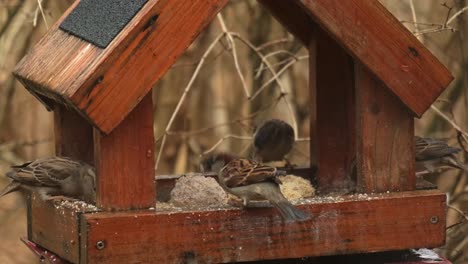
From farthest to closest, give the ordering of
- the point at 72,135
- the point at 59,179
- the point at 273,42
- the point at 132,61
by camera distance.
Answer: the point at 273,42
the point at 72,135
the point at 59,179
the point at 132,61

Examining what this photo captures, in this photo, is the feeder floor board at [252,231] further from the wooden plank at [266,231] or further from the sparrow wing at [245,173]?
the sparrow wing at [245,173]

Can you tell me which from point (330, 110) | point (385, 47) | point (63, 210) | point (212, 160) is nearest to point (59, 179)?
point (63, 210)

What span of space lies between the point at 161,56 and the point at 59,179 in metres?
0.93

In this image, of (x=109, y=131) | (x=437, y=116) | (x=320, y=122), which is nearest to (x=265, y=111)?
(x=437, y=116)

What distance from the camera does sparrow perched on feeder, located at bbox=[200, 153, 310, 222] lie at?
3.91m

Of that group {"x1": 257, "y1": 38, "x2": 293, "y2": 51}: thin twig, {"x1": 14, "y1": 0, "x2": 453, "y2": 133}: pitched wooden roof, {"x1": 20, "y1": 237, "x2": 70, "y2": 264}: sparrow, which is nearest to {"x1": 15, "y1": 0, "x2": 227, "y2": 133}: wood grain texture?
{"x1": 14, "y1": 0, "x2": 453, "y2": 133}: pitched wooden roof

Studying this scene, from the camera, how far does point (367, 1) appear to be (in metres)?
4.04

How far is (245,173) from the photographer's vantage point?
4160mm

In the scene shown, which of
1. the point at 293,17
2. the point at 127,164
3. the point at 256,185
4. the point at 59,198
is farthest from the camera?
the point at 293,17

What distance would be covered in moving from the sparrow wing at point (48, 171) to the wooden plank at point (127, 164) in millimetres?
550

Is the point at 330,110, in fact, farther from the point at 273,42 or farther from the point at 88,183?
the point at 273,42

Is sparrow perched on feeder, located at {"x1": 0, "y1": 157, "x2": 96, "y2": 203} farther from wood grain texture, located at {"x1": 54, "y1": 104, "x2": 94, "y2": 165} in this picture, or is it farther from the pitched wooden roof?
the pitched wooden roof

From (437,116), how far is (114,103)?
3.57m

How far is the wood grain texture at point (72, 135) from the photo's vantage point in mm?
4613
